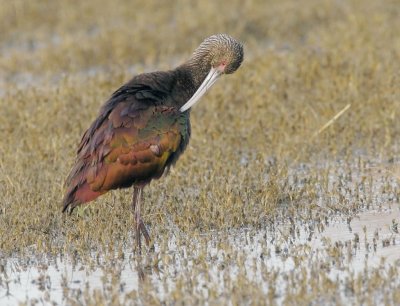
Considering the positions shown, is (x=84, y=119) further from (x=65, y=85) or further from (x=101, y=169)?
(x=101, y=169)

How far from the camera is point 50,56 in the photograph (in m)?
14.2

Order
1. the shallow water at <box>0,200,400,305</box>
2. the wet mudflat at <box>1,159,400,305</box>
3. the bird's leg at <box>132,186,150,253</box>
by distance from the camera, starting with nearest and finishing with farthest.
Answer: the wet mudflat at <box>1,159,400,305</box> → the shallow water at <box>0,200,400,305</box> → the bird's leg at <box>132,186,150,253</box>

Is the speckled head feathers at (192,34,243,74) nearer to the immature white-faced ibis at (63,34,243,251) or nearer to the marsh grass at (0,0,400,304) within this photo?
the immature white-faced ibis at (63,34,243,251)

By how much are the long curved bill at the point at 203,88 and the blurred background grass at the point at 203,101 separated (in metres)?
0.82

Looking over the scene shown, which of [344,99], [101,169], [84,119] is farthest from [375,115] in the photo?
[101,169]

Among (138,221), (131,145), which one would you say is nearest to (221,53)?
(131,145)

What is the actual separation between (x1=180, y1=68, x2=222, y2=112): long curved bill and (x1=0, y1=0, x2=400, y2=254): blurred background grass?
824mm

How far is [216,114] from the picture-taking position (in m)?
10.8


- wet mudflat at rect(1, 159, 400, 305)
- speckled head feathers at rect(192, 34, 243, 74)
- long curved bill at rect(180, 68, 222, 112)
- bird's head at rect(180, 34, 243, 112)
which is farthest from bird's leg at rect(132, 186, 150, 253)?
speckled head feathers at rect(192, 34, 243, 74)

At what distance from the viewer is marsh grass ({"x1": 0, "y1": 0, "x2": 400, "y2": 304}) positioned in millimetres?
7836

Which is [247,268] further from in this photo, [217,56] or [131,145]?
[217,56]

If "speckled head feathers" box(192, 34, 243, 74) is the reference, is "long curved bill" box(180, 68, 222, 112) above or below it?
below

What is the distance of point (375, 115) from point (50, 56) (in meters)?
5.62

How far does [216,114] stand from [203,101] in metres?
0.63
